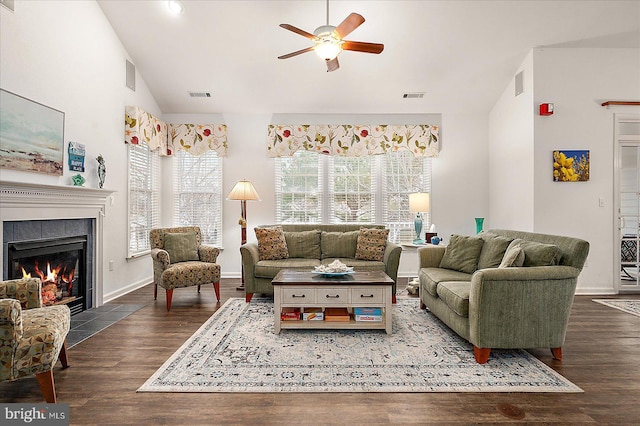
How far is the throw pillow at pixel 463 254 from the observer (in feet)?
12.2

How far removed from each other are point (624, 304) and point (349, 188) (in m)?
3.83

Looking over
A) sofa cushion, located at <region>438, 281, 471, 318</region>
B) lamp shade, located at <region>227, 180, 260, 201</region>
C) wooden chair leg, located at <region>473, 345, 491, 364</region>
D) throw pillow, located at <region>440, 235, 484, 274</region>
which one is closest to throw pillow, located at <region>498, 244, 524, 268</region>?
sofa cushion, located at <region>438, 281, 471, 318</region>

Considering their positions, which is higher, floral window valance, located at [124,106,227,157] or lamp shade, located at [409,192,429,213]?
floral window valance, located at [124,106,227,157]

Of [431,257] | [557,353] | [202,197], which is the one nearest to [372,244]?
[431,257]

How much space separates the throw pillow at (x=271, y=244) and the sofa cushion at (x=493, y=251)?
2351mm

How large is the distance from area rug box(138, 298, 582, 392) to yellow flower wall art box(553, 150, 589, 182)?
2.80m

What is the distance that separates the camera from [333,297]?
10.8ft

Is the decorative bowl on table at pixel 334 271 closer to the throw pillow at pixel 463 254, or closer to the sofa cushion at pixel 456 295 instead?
the sofa cushion at pixel 456 295

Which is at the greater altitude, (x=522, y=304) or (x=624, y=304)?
(x=522, y=304)

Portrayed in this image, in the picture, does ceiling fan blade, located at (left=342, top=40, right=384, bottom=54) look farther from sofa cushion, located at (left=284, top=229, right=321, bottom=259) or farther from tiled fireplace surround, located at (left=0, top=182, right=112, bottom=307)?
tiled fireplace surround, located at (left=0, top=182, right=112, bottom=307)

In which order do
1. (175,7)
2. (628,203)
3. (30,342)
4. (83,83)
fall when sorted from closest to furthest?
(30,342), (83,83), (175,7), (628,203)

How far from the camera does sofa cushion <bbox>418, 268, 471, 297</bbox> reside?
11.2ft

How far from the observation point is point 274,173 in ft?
19.4

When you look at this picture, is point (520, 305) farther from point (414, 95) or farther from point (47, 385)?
point (414, 95)
